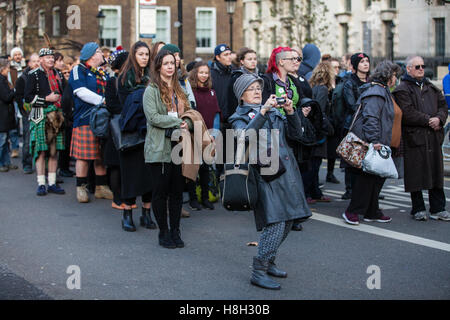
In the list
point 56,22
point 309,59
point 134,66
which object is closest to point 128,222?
point 134,66

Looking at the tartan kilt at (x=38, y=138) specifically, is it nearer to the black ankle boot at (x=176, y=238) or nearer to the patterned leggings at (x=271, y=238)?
the black ankle boot at (x=176, y=238)

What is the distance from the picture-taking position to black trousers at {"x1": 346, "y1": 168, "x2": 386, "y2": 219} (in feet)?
26.9

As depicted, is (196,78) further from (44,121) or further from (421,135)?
(421,135)

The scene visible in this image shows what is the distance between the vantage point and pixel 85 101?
9.43 m

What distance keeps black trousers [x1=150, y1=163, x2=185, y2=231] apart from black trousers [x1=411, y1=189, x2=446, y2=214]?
3071 mm

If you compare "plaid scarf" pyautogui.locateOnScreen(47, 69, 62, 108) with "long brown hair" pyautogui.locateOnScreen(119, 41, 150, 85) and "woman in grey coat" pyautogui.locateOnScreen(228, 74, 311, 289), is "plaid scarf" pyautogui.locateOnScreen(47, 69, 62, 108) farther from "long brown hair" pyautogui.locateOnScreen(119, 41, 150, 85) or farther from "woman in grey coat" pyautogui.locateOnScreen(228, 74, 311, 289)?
"woman in grey coat" pyautogui.locateOnScreen(228, 74, 311, 289)

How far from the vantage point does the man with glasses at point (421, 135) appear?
835cm

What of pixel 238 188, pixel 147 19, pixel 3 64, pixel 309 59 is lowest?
pixel 238 188

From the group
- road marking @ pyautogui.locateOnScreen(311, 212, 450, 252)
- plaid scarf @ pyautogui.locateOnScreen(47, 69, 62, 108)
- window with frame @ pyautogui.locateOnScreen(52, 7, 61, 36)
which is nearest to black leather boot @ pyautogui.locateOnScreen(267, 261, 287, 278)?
road marking @ pyautogui.locateOnScreen(311, 212, 450, 252)

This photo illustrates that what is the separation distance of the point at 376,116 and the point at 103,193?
4106 mm

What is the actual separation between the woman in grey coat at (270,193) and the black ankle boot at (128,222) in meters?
2.54

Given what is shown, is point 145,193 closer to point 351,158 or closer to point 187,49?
point 351,158

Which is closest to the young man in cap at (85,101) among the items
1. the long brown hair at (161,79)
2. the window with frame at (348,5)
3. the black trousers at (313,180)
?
the long brown hair at (161,79)

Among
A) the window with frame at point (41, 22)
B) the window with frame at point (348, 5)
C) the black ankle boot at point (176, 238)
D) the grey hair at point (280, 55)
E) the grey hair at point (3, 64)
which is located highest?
the window with frame at point (348, 5)
